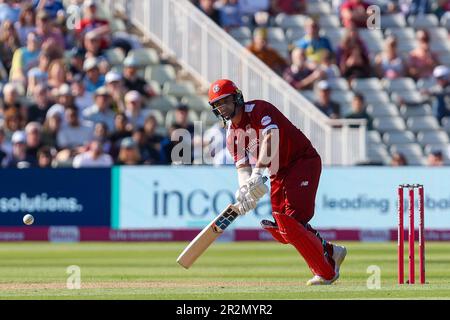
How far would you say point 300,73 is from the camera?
2384 centimetres

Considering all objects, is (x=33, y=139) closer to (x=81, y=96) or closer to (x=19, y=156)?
(x=19, y=156)

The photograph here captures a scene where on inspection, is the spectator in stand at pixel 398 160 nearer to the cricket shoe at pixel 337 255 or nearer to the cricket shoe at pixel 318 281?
the cricket shoe at pixel 337 255

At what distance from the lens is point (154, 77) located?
949 inches

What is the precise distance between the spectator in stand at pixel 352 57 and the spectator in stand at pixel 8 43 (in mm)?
5835

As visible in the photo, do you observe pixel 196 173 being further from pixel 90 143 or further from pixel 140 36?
pixel 140 36

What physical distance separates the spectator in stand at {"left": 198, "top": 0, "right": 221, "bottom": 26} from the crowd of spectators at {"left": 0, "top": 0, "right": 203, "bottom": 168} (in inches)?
55.1

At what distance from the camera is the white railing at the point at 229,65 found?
2206 cm

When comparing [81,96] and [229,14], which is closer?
[81,96]

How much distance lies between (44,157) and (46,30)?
2.99 meters

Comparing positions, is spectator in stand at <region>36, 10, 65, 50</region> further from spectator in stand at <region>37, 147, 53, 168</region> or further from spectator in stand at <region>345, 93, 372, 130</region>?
spectator in stand at <region>345, 93, 372, 130</region>

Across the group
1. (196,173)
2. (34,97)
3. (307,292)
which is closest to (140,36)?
(34,97)

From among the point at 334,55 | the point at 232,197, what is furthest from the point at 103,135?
the point at 334,55

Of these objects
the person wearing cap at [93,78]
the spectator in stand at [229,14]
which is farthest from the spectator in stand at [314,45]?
the person wearing cap at [93,78]

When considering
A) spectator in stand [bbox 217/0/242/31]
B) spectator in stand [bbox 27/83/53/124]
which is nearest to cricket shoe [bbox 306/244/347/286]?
spectator in stand [bbox 27/83/53/124]
